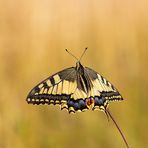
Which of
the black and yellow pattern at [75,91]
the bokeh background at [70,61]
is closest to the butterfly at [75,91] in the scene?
the black and yellow pattern at [75,91]

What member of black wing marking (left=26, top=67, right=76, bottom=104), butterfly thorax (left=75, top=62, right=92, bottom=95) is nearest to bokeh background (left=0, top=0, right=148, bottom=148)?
black wing marking (left=26, top=67, right=76, bottom=104)

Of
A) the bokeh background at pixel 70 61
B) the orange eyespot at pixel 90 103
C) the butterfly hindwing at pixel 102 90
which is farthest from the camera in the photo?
the bokeh background at pixel 70 61

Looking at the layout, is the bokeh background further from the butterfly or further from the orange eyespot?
the orange eyespot

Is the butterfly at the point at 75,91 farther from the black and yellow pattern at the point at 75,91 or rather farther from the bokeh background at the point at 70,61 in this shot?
the bokeh background at the point at 70,61

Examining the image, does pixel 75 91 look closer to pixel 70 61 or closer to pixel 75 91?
pixel 75 91

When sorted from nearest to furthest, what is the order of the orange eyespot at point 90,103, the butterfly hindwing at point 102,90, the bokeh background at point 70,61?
the orange eyespot at point 90,103 → the butterfly hindwing at point 102,90 → the bokeh background at point 70,61

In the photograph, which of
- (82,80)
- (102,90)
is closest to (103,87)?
(102,90)
